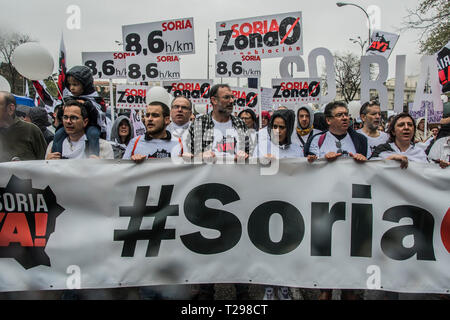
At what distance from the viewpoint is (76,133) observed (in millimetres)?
3160

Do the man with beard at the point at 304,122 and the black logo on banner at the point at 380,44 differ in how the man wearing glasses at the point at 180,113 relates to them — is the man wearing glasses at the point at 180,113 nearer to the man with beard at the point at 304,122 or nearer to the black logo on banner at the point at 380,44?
the man with beard at the point at 304,122

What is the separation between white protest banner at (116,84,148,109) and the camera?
791 cm

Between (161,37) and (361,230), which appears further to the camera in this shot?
(161,37)

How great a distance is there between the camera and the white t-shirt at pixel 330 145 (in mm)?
3418

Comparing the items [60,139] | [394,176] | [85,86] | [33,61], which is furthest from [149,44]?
[394,176]

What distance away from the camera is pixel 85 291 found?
298cm

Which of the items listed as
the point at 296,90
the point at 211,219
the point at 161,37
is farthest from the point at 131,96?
the point at 211,219

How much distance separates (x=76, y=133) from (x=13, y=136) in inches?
31.0

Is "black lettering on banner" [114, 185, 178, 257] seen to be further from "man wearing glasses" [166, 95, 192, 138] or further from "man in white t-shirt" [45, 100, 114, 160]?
"man wearing glasses" [166, 95, 192, 138]

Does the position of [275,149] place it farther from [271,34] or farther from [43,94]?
[43,94]

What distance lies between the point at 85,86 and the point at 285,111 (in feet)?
6.72

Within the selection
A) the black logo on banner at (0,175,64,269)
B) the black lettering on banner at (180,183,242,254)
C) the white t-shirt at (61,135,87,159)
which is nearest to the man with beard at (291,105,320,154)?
the black lettering on banner at (180,183,242,254)

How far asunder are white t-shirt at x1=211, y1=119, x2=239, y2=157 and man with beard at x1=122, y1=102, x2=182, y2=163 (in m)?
0.42
